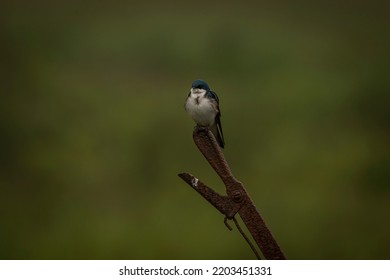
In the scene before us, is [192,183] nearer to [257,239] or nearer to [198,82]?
[257,239]

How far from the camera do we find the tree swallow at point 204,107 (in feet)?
8.92

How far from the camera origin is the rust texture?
1350mm

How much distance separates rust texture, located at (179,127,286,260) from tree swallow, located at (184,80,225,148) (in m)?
1.19

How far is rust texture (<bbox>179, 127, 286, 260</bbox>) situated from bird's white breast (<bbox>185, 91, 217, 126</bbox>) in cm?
125

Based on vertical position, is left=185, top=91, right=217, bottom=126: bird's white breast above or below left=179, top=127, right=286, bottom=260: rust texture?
above

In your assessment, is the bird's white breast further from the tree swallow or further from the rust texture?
the rust texture

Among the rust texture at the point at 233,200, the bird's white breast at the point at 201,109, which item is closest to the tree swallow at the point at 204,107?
the bird's white breast at the point at 201,109

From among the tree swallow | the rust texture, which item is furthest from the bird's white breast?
A: the rust texture

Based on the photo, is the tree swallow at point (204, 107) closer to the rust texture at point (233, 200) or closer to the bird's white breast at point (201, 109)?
the bird's white breast at point (201, 109)

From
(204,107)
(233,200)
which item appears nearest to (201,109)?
(204,107)

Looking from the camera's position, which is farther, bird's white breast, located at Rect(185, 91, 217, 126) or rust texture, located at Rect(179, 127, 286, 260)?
bird's white breast, located at Rect(185, 91, 217, 126)
